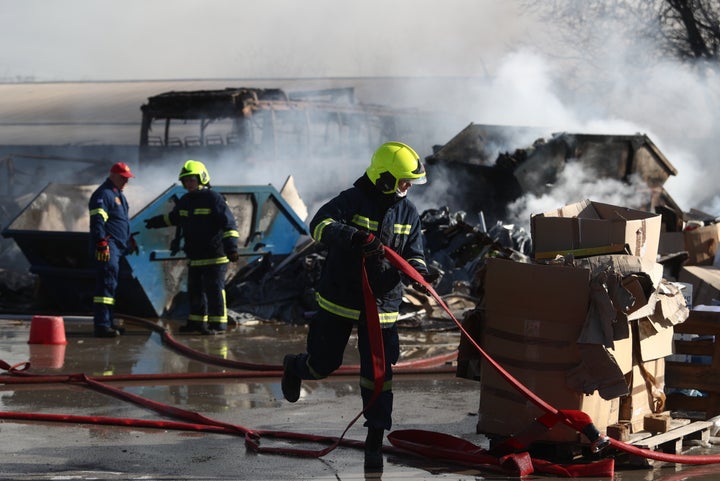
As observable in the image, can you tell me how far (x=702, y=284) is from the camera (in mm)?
7969

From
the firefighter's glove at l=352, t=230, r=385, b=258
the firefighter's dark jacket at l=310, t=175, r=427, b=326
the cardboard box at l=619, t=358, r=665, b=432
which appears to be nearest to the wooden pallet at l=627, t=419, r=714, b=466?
the cardboard box at l=619, t=358, r=665, b=432

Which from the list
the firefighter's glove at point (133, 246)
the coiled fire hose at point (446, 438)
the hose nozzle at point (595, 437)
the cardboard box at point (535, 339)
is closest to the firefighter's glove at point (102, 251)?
the firefighter's glove at point (133, 246)

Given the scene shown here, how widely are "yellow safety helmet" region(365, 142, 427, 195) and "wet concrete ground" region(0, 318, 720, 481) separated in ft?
4.58

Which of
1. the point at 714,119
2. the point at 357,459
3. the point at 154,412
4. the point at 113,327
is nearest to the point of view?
the point at 357,459

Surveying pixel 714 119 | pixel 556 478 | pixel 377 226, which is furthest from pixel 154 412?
pixel 714 119

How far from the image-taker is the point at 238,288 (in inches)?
449

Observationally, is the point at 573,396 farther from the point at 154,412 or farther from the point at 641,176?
the point at 641,176

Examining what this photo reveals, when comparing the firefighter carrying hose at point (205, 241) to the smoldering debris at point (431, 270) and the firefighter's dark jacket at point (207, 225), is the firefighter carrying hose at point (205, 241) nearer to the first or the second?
the firefighter's dark jacket at point (207, 225)

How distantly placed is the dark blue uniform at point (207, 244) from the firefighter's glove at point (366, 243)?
4.81 metres

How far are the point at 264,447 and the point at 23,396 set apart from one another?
2.12 metres

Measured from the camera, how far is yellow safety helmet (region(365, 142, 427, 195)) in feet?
17.3

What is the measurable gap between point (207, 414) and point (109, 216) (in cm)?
368

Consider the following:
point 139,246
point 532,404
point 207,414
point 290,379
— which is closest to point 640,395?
point 532,404

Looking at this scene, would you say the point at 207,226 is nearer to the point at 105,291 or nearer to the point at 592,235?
the point at 105,291
